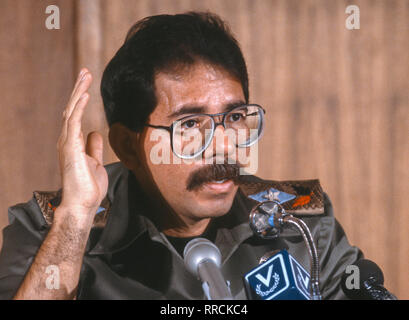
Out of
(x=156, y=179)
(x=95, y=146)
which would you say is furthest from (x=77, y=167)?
(x=156, y=179)

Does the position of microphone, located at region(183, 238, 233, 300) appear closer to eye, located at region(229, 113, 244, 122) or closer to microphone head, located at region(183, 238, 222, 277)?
microphone head, located at region(183, 238, 222, 277)

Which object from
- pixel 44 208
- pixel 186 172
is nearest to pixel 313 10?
pixel 186 172

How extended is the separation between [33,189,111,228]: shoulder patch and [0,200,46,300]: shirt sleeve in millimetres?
21

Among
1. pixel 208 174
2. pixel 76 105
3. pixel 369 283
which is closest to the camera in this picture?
pixel 369 283

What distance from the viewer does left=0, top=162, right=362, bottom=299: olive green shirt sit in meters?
1.12

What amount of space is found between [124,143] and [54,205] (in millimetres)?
263

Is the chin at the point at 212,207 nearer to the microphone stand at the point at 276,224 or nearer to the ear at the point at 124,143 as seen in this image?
the microphone stand at the point at 276,224

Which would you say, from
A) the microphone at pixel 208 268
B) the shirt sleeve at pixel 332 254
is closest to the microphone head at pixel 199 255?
the microphone at pixel 208 268

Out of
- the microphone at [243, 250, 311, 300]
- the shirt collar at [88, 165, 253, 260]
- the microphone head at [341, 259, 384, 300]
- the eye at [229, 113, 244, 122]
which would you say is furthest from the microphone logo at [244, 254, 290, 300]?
the eye at [229, 113, 244, 122]

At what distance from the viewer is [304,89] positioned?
1.33 m

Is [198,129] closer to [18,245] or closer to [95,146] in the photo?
[95,146]

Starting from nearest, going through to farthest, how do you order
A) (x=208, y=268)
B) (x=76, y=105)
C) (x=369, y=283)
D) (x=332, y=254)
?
(x=208, y=268) → (x=369, y=283) → (x=76, y=105) → (x=332, y=254)

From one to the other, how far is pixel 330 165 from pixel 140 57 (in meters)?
0.70
